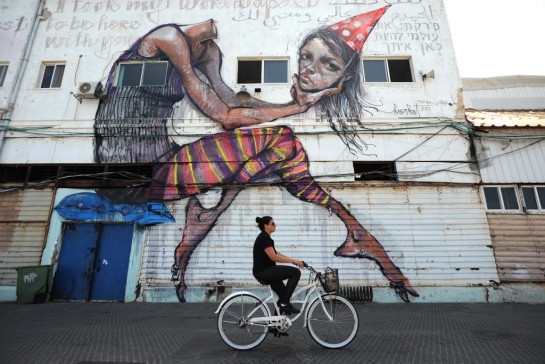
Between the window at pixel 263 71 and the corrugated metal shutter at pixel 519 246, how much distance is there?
8.15 meters

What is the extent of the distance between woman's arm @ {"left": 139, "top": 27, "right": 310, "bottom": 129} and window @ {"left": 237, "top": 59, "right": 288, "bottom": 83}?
125 cm

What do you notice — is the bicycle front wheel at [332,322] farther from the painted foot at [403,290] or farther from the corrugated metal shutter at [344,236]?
the painted foot at [403,290]

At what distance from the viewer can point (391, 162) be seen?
9.12 metres

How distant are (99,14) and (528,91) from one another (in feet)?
67.9

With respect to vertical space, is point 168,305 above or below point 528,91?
below

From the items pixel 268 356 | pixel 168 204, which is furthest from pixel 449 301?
pixel 168 204

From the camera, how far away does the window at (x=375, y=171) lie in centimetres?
895

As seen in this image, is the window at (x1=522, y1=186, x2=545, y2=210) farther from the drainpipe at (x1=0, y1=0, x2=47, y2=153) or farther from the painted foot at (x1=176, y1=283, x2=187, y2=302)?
the drainpipe at (x1=0, y1=0, x2=47, y2=153)

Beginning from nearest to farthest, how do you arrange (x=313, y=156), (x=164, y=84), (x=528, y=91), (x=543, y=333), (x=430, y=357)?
(x=430, y=357)
(x=543, y=333)
(x=313, y=156)
(x=164, y=84)
(x=528, y=91)

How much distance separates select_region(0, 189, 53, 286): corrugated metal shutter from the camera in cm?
859

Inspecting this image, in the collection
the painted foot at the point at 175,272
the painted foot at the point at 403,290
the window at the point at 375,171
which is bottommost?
the painted foot at the point at 403,290

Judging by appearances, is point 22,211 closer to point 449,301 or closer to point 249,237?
point 249,237

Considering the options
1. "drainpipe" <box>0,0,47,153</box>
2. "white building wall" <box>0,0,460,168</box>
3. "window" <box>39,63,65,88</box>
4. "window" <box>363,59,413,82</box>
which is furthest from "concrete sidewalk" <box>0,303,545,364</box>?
"window" <box>39,63,65,88</box>

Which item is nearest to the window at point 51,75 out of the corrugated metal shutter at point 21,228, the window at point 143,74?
the window at point 143,74
